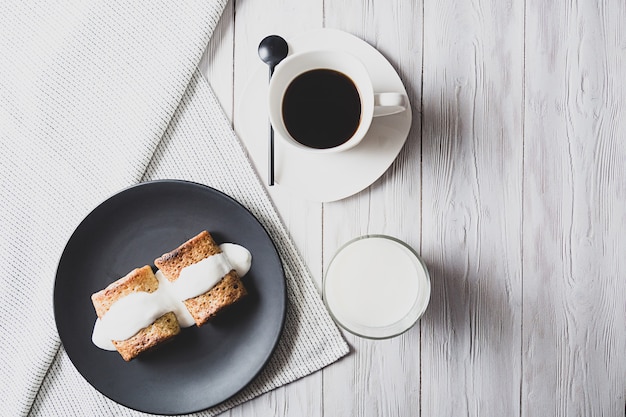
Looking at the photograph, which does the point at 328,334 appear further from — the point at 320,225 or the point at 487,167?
the point at 487,167

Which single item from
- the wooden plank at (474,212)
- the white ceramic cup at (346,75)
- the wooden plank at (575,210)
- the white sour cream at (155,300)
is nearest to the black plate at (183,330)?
the white sour cream at (155,300)

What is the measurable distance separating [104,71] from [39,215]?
0.23 m

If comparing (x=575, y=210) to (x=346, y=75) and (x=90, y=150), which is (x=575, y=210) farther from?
(x=90, y=150)

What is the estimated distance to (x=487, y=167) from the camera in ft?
3.04

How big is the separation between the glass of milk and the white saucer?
87 millimetres

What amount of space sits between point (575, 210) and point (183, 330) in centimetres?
59

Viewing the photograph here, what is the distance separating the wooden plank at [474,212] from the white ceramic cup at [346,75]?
133 mm

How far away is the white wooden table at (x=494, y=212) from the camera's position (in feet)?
3.03

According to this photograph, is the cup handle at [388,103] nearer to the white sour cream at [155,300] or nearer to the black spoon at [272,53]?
the black spoon at [272,53]

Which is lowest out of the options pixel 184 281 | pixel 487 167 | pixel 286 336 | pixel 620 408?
pixel 620 408

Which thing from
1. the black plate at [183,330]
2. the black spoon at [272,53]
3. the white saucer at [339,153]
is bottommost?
the black plate at [183,330]

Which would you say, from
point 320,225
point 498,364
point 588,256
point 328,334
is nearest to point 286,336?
point 328,334

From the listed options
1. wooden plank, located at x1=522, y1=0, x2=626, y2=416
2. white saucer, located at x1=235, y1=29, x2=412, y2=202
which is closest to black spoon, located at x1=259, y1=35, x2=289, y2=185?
white saucer, located at x1=235, y1=29, x2=412, y2=202

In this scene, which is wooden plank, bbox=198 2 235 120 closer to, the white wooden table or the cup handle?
the white wooden table
